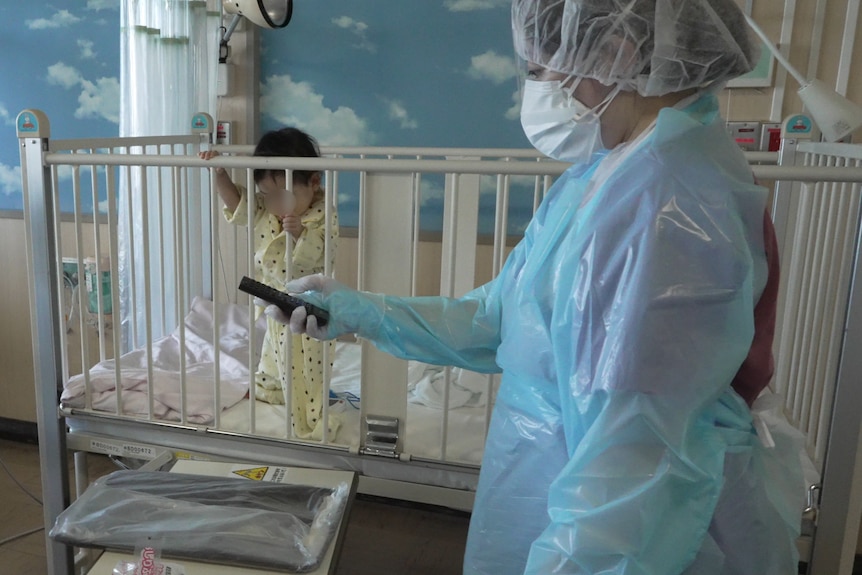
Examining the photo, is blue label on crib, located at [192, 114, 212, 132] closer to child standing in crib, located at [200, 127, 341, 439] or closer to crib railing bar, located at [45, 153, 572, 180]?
child standing in crib, located at [200, 127, 341, 439]

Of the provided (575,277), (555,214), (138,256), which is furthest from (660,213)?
(138,256)

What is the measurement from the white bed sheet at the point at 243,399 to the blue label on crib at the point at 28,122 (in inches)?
23.7

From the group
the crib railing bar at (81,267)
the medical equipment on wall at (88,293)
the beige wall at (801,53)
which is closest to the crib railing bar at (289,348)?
the crib railing bar at (81,267)

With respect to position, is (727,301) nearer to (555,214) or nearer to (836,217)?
(555,214)

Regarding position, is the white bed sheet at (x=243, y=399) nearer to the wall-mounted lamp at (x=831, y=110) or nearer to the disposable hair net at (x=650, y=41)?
the disposable hair net at (x=650, y=41)

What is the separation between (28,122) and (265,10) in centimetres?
92

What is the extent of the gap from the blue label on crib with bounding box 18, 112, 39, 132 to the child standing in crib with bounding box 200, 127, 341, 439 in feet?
1.64

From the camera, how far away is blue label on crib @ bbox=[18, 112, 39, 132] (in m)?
1.59

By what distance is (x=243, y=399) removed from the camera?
6.31 ft

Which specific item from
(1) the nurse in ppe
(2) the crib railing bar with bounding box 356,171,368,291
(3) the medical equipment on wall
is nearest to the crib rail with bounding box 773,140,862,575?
(1) the nurse in ppe

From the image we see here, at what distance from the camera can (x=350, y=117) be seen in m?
2.71

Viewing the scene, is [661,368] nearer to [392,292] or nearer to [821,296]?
[392,292]

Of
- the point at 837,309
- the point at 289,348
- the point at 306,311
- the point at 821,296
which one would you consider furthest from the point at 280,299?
the point at 821,296

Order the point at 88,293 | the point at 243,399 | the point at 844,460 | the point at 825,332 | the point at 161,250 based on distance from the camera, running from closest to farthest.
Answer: the point at 844,460, the point at 825,332, the point at 243,399, the point at 161,250, the point at 88,293
